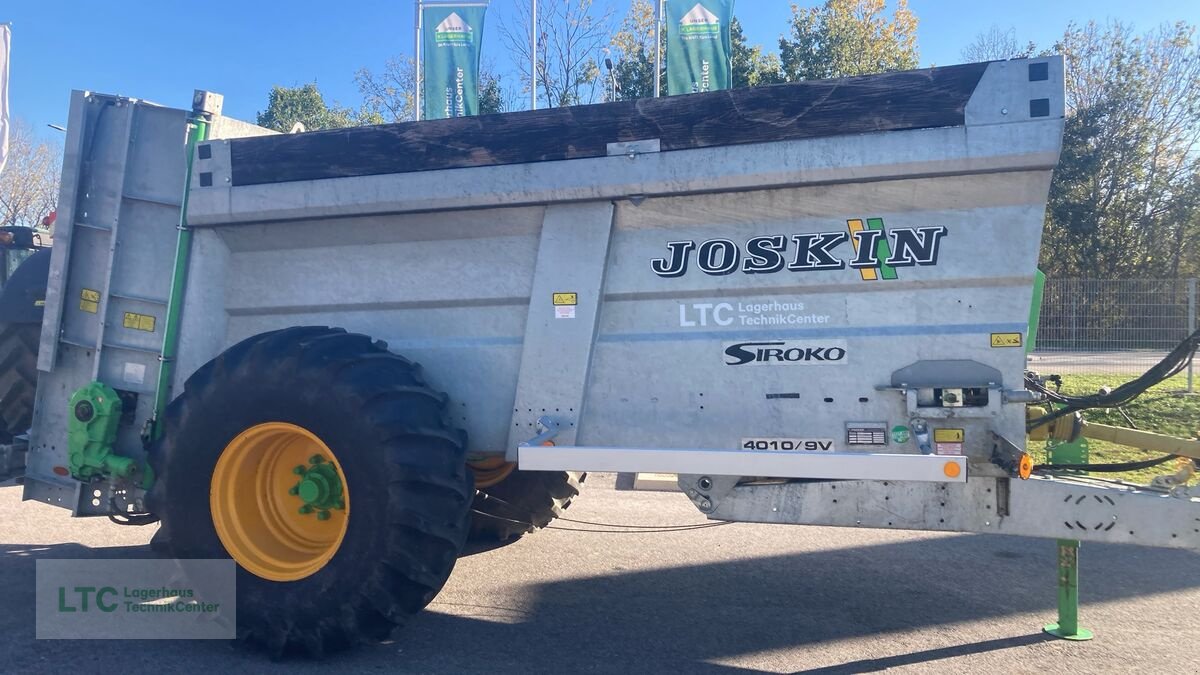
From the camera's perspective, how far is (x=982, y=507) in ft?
12.6

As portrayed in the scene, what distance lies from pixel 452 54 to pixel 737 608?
40.4 ft

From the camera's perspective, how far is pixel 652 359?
4117 millimetres

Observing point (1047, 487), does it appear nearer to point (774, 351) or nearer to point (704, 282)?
point (774, 351)

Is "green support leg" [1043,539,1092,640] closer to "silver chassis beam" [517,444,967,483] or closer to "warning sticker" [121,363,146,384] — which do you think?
"silver chassis beam" [517,444,967,483]

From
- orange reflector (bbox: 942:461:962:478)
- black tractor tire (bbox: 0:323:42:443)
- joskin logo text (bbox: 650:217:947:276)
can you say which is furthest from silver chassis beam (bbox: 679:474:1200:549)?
black tractor tire (bbox: 0:323:42:443)

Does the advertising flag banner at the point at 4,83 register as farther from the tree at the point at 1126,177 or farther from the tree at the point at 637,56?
the tree at the point at 1126,177

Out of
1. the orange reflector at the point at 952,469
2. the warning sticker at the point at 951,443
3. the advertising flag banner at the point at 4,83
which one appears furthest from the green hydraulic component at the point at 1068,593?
the advertising flag banner at the point at 4,83

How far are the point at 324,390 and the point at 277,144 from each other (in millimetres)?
1446

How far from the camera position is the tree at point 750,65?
23.1 m

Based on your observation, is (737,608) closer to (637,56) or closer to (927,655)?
(927,655)

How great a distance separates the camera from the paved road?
4.29 m

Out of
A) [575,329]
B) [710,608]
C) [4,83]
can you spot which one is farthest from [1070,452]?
[4,83]

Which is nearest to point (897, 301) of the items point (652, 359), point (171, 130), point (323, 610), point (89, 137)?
point (652, 359)

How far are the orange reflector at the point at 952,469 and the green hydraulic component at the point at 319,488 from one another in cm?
282
